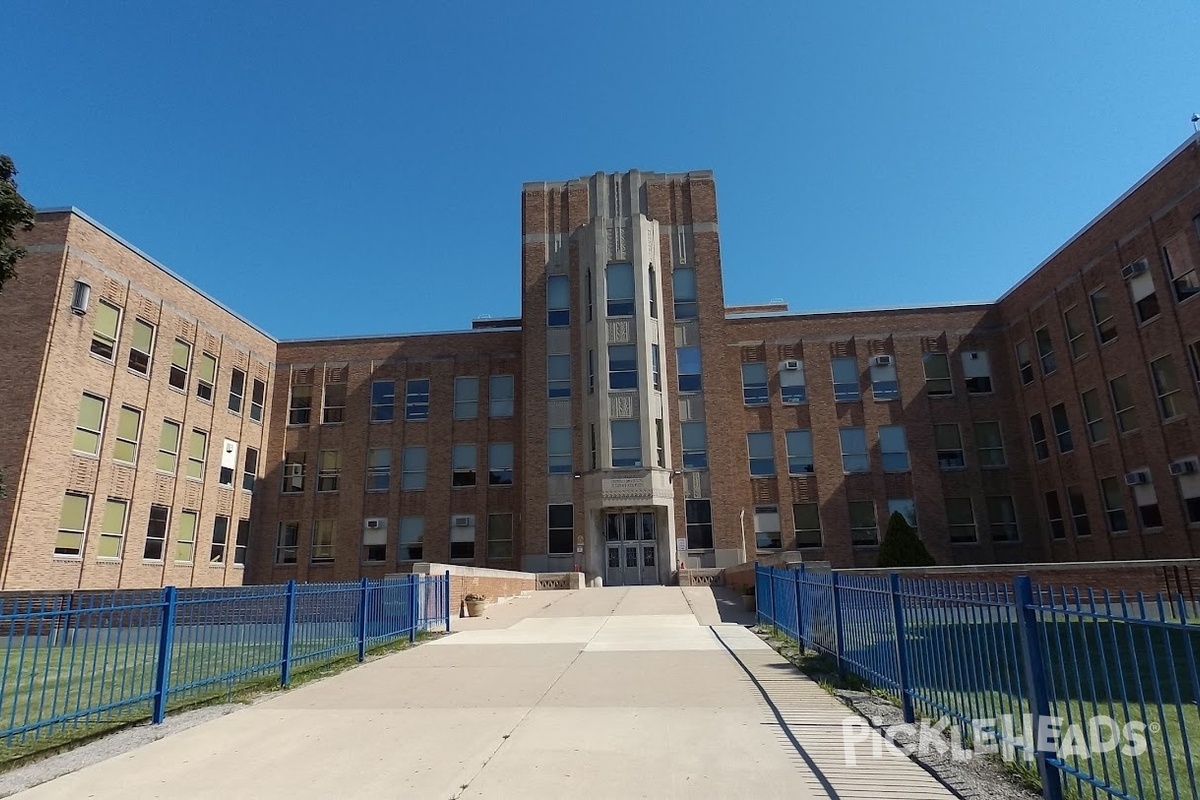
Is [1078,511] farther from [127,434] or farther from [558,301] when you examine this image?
[127,434]

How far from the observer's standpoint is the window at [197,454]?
3118cm

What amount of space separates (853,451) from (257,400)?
29.8 metres

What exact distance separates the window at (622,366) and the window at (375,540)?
13354 mm

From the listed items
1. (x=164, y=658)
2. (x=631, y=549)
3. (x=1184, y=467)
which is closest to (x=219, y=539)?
(x=631, y=549)

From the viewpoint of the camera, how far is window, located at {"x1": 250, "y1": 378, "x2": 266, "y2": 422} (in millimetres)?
36406

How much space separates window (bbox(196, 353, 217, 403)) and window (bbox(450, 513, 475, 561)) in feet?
40.6

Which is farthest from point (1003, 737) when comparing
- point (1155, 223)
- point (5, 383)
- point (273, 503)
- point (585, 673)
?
point (273, 503)

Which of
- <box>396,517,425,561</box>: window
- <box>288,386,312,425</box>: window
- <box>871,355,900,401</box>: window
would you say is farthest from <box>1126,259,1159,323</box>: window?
<box>288,386,312,425</box>: window

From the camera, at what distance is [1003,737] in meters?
5.45

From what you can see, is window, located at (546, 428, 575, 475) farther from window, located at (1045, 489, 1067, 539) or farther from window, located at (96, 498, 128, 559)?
window, located at (1045, 489, 1067, 539)

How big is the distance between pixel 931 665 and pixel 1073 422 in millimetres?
28938

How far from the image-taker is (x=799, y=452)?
35156mm

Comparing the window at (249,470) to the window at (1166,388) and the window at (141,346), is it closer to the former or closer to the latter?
the window at (141,346)

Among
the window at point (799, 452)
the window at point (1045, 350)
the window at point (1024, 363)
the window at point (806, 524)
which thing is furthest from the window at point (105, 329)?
the window at point (1024, 363)
